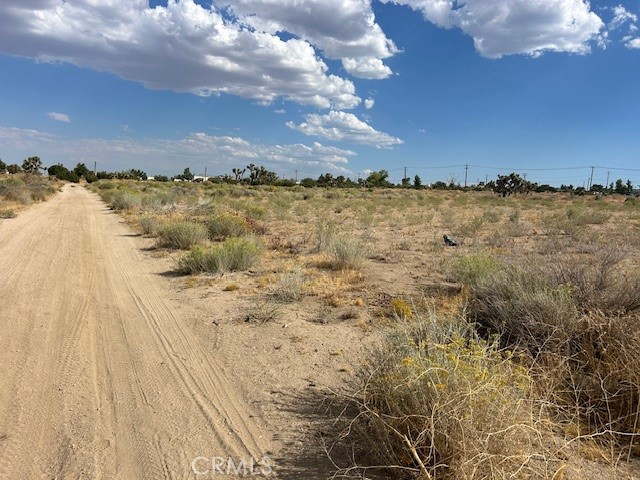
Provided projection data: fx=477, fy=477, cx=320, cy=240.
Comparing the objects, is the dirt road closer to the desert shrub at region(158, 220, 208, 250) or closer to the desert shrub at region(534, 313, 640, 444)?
the desert shrub at region(534, 313, 640, 444)

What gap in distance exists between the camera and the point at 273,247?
610 inches

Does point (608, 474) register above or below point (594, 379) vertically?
below

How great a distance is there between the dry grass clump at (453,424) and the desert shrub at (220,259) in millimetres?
7832

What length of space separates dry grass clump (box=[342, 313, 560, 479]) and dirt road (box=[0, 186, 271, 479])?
108 cm

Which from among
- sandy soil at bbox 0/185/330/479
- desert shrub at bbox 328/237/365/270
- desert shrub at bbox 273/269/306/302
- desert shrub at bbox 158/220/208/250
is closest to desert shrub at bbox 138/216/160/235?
desert shrub at bbox 158/220/208/250

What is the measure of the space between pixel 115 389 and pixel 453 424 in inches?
140

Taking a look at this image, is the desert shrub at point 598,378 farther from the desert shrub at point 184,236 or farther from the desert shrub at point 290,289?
the desert shrub at point 184,236

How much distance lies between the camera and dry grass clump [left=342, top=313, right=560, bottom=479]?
320cm

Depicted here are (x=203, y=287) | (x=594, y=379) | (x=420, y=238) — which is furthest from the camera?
(x=420, y=238)

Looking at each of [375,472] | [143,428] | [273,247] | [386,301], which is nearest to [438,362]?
[375,472]

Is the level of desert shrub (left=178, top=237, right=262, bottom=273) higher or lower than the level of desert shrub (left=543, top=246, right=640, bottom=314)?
lower

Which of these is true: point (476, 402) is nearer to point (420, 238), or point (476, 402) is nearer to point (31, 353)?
point (31, 353)

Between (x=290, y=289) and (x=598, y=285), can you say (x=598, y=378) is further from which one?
(x=290, y=289)

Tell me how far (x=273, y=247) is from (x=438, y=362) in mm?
11955
